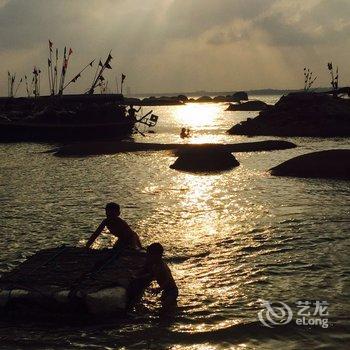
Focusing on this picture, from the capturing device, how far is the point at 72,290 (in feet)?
A: 33.3

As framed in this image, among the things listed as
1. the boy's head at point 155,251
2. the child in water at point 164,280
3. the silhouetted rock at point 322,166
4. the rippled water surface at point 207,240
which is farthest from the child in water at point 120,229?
the silhouetted rock at point 322,166

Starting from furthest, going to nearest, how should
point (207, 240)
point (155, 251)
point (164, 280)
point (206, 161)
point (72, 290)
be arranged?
point (206, 161)
point (207, 240)
point (164, 280)
point (155, 251)
point (72, 290)

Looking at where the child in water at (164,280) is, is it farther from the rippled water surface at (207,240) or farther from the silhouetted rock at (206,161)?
the silhouetted rock at (206,161)

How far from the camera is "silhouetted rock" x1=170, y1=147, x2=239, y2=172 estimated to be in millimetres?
33719

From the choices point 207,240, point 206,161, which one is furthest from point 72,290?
point 206,161

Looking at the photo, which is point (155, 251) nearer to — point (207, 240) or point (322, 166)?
point (207, 240)

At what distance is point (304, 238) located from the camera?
16.7 m

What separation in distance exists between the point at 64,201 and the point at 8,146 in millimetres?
34850

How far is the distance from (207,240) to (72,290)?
7.14 meters

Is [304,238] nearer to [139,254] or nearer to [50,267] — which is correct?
[139,254]

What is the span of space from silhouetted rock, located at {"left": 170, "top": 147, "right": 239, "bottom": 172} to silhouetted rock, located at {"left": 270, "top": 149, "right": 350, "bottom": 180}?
4.63 metres

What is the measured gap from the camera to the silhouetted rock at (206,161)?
33.7 m

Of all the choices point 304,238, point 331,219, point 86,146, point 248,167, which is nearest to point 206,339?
point 304,238

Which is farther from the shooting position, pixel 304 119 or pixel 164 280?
pixel 304 119
